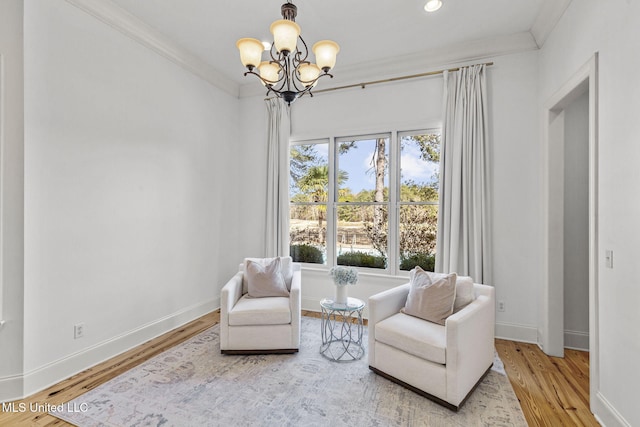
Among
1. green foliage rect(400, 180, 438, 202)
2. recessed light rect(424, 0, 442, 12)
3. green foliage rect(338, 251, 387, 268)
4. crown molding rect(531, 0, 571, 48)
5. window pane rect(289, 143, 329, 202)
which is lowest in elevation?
green foliage rect(338, 251, 387, 268)

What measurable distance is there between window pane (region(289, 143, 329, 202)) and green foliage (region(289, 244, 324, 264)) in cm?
65

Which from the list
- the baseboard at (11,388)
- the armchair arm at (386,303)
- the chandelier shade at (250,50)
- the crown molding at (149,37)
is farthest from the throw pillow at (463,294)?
the crown molding at (149,37)

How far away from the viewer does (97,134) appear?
108 inches

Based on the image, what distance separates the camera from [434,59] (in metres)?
3.56

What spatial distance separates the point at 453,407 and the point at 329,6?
329 cm

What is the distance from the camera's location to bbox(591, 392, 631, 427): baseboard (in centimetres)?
182

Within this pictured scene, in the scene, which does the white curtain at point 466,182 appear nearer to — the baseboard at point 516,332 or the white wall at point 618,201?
the baseboard at point 516,332

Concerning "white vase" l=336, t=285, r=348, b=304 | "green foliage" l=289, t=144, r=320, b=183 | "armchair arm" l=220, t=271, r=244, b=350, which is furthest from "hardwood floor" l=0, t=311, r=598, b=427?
"green foliage" l=289, t=144, r=320, b=183

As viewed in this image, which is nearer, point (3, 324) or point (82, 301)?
point (3, 324)

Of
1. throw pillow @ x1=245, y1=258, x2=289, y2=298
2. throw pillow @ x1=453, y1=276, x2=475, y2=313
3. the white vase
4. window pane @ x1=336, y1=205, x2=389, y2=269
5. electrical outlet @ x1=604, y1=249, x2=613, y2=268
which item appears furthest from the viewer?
window pane @ x1=336, y1=205, x2=389, y2=269

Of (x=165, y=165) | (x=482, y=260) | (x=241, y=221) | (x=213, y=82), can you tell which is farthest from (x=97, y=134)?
(x=482, y=260)

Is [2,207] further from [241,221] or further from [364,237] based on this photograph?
[364,237]

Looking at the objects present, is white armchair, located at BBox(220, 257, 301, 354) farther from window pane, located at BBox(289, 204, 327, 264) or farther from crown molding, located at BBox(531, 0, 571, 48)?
crown molding, located at BBox(531, 0, 571, 48)

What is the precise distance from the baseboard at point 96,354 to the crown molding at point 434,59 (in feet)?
10.9
